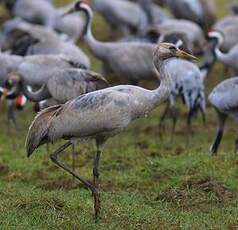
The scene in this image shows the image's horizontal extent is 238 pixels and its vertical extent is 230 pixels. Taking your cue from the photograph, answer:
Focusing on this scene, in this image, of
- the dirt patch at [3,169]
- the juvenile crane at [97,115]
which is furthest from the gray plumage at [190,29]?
the juvenile crane at [97,115]

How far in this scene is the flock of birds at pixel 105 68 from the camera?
6832 millimetres

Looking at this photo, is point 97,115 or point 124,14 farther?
point 124,14

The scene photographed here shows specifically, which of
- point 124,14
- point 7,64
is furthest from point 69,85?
point 124,14

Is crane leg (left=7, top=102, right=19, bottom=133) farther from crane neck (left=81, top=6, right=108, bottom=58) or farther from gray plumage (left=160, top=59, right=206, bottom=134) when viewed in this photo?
gray plumage (left=160, top=59, right=206, bottom=134)

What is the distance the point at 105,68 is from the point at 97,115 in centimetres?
762

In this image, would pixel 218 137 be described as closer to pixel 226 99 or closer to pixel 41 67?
pixel 226 99

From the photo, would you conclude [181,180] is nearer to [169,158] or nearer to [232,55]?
[169,158]

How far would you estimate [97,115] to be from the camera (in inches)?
265

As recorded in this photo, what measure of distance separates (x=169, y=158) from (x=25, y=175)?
1.61m

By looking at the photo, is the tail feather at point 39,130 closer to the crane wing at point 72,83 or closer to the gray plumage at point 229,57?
the crane wing at point 72,83

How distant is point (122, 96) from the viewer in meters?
6.73

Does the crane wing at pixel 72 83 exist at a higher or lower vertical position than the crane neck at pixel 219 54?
higher

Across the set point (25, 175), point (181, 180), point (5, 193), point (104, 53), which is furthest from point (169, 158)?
point (104, 53)

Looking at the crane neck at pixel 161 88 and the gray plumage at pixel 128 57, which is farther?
the gray plumage at pixel 128 57
